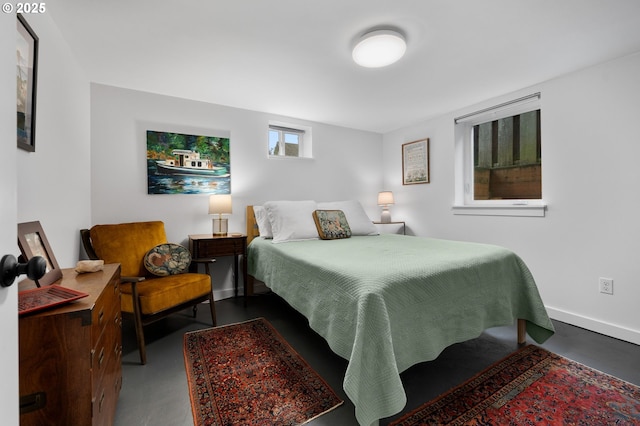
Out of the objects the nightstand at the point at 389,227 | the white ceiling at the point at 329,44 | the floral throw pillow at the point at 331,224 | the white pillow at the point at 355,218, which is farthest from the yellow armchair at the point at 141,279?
the nightstand at the point at 389,227

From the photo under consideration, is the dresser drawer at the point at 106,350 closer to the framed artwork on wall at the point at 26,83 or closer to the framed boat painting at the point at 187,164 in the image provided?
the framed artwork on wall at the point at 26,83

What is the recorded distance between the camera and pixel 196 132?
3.13 m

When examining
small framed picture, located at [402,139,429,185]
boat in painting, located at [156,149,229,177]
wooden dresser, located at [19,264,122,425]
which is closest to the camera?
wooden dresser, located at [19,264,122,425]

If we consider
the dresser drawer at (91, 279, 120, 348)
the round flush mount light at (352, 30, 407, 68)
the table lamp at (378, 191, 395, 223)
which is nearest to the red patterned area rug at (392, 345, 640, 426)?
the dresser drawer at (91, 279, 120, 348)

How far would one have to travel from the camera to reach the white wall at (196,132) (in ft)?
8.89

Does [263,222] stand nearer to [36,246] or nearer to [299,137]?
[299,137]

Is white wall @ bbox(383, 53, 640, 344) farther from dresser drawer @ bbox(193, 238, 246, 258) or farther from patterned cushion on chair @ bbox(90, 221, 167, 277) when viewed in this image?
patterned cushion on chair @ bbox(90, 221, 167, 277)

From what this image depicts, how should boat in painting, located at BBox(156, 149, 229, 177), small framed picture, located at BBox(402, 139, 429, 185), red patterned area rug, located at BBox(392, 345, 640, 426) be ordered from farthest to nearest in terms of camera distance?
small framed picture, located at BBox(402, 139, 429, 185) < boat in painting, located at BBox(156, 149, 229, 177) < red patterned area rug, located at BBox(392, 345, 640, 426)

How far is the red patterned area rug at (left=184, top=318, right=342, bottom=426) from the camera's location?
1437 mm

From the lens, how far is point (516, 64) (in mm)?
2367

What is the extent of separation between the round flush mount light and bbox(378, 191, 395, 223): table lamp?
7.82 ft

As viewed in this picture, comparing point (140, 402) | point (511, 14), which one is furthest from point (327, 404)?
point (511, 14)

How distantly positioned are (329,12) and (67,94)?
1.96 m

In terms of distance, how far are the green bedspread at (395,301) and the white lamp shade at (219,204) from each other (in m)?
1.04
